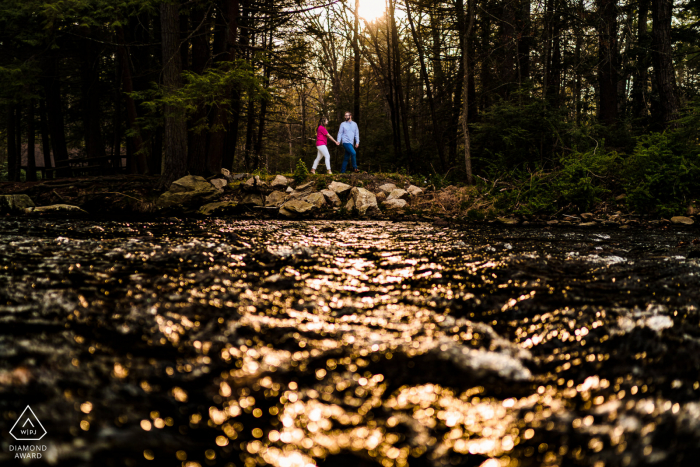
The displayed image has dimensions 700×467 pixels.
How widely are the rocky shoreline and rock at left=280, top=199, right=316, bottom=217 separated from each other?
0.02m

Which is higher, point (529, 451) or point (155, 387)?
point (155, 387)

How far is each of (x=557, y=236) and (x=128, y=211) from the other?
10.1 m

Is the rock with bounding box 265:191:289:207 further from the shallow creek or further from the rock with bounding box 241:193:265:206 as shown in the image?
the shallow creek

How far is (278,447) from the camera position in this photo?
1.16m

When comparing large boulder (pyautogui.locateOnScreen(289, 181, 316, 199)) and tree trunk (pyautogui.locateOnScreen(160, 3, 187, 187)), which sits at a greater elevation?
tree trunk (pyautogui.locateOnScreen(160, 3, 187, 187))

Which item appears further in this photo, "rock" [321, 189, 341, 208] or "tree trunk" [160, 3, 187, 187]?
"tree trunk" [160, 3, 187, 187]

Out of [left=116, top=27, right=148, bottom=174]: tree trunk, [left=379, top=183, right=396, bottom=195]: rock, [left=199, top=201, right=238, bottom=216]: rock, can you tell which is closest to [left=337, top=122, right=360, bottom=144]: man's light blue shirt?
[left=379, top=183, right=396, bottom=195]: rock

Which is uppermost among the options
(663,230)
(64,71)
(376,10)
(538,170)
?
(376,10)

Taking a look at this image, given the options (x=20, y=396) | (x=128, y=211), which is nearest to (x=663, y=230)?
(x=20, y=396)

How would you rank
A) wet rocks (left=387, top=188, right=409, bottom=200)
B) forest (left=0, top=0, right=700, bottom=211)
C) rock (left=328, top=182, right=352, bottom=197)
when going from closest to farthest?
forest (left=0, top=0, right=700, bottom=211) → wet rocks (left=387, top=188, right=409, bottom=200) → rock (left=328, top=182, right=352, bottom=197)

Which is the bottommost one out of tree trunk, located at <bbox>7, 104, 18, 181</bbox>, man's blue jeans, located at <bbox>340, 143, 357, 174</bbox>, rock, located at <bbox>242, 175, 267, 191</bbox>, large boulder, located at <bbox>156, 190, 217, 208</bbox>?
large boulder, located at <bbox>156, 190, 217, 208</bbox>

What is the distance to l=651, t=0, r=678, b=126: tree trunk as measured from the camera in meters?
10.8

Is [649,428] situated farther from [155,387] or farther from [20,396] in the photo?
[20,396]

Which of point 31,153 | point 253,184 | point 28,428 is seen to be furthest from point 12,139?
point 28,428
